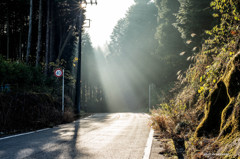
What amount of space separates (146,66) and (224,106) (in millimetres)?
35484

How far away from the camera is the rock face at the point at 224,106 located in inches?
177

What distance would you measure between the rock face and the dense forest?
0.07ft

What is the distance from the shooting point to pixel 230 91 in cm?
498

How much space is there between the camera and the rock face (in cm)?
448

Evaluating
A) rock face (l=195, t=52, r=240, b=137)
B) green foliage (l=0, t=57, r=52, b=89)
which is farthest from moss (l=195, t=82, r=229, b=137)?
green foliage (l=0, t=57, r=52, b=89)

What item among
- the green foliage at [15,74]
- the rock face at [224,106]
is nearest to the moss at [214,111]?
the rock face at [224,106]

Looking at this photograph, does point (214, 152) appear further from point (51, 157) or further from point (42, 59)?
point (42, 59)

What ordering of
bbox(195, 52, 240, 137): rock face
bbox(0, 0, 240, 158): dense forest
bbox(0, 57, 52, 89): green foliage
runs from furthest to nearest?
bbox(0, 57, 52, 89): green foliage, bbox(0, 0, 240, 158): dense forest, bbox(195, 52, 240, 137): rock face

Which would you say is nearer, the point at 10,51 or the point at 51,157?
the point at 51,157

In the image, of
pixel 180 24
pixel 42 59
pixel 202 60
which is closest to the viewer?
pixel 202 60

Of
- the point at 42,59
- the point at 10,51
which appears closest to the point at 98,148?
the point at 42,59

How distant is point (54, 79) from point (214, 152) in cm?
1860

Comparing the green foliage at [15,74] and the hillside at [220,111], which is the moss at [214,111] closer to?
the hillside at [220,111]

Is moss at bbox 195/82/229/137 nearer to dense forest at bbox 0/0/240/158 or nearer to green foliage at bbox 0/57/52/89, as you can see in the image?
dense forest at bbox 0/0/240/158
